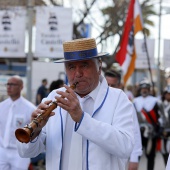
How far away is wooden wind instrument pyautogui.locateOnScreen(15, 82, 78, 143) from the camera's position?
11.2ft

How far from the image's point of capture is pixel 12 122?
741 centimetres

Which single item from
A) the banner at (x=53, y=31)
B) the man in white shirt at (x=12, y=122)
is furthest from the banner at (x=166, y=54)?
the man in white shirt at (x=12, y=122)

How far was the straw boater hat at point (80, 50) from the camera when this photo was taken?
3844 millimetres

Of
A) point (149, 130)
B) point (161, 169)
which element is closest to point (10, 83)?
point (149, 130)

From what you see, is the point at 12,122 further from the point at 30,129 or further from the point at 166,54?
the point at 166,54

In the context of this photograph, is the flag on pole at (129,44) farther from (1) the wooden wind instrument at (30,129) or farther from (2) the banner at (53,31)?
(1) the wooden wind instrument at (30,129)

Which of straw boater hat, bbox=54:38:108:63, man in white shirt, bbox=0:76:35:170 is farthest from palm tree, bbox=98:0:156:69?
straw boater hat, bbox=54:38:108:63

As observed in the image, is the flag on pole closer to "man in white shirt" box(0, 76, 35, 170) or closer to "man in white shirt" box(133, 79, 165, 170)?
"man in white shirt" box(133, 79, 165, 170)

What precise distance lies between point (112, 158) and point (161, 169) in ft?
27.2

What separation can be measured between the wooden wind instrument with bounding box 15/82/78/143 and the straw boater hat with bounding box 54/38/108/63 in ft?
1.56

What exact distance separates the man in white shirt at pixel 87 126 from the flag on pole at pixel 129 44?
7.11 m

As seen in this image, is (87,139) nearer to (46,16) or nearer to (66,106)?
(66,106)

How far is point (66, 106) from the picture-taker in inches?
136

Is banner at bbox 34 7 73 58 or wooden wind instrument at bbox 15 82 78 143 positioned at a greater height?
banner at bbox 34 7 73 58
